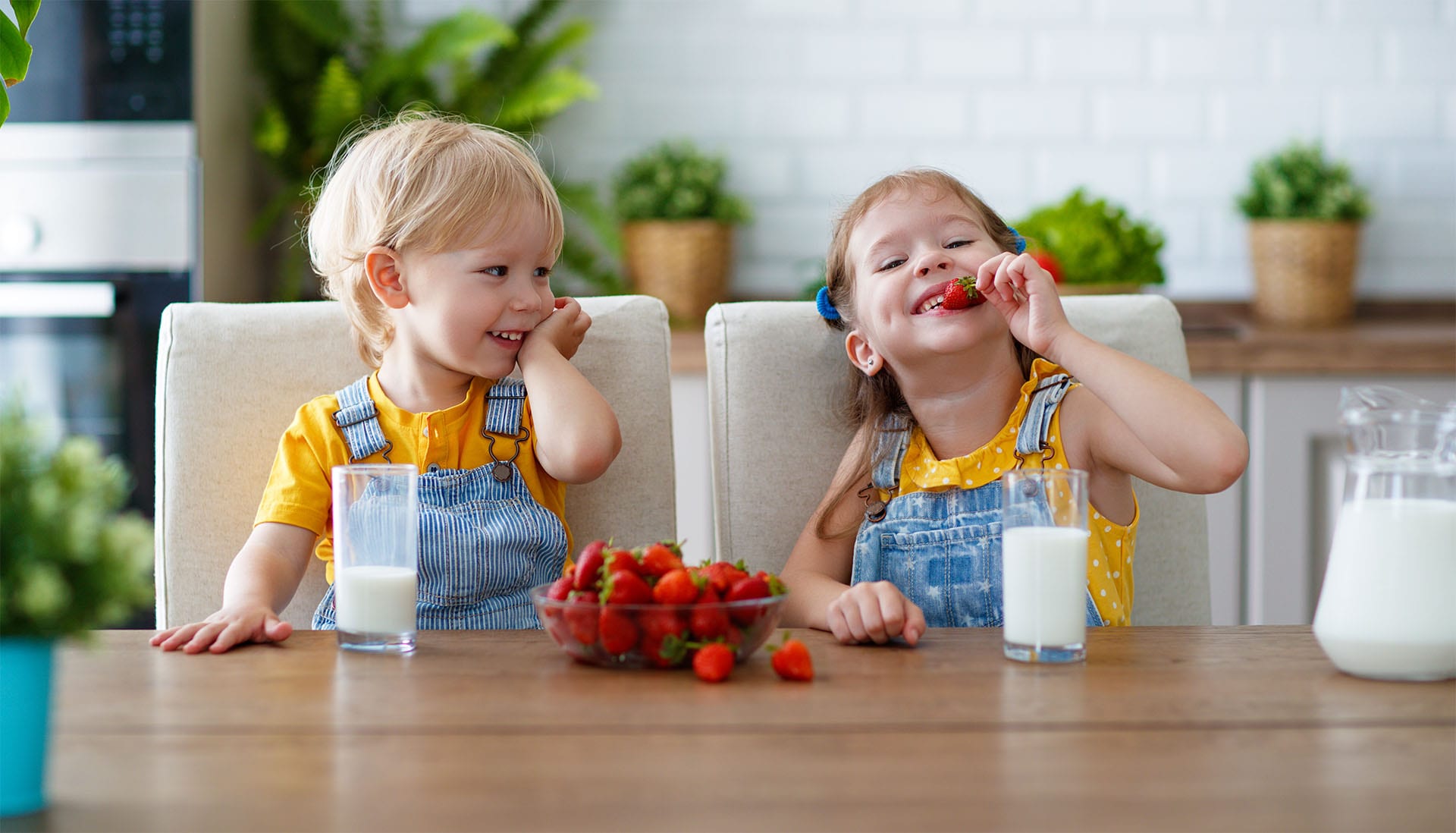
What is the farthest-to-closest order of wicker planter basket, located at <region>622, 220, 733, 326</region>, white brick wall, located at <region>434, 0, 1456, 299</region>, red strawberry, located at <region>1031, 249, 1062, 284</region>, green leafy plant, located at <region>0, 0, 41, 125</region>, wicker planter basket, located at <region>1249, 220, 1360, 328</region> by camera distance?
white brick wall, located at <region>434, 0, 1456, 299</region> < wicker planter basket, located at <region>622, 220, 733, 326</region> < wicker planter basket, located at <region>1249, 220, 1360, 328</region> < red strawberry, located at <region>1031, 249, 1062, 284</region> < green leafy plant, located at <region>0, 0, 41, 125</region>

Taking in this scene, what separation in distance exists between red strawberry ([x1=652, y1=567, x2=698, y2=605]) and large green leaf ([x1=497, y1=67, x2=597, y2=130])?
2.13 metres

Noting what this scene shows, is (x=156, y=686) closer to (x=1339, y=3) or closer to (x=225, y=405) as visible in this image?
(x=225, y=405)

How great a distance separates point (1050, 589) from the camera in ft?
3.76

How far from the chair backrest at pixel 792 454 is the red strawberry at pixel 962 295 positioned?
0.73ft

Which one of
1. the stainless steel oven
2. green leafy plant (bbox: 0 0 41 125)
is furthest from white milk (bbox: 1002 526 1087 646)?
the stainless steel oven

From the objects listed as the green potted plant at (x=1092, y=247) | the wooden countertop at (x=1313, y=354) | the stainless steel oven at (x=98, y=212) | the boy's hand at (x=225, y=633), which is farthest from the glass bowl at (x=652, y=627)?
the stainless steel oven at (x=98, y=212)

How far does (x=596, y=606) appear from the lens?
1.10m

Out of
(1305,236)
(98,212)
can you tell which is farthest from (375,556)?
(1305,236)

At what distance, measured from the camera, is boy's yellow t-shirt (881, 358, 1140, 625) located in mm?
1608

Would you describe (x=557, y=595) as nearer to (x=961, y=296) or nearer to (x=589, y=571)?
(x=589, y=571)

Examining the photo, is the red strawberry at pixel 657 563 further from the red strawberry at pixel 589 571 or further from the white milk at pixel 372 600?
the white milk at pixel 372 600

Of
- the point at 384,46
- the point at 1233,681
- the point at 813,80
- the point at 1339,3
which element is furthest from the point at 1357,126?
the point at 1233,681

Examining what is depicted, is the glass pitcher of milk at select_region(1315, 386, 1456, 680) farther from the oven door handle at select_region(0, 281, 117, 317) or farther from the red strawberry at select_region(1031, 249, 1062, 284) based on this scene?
the oven door handle at select_region(0, 281, 117, 317)

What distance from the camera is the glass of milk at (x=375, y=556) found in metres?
1.20
